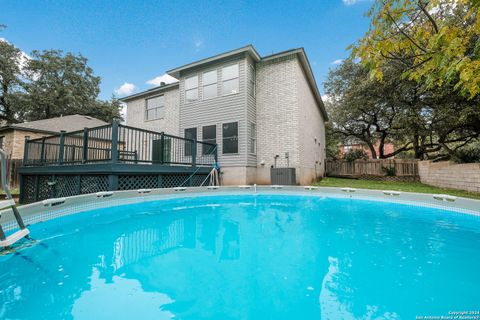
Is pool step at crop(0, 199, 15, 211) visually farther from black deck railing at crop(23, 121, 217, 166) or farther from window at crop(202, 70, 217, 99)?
window at crop(202, 70, 217, 99)

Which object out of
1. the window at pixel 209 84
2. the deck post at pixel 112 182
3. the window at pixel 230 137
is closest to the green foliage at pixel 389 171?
the window at pixel 230 137

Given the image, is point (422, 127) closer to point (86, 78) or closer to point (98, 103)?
point (98, 103)

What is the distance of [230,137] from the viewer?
9.87 meters


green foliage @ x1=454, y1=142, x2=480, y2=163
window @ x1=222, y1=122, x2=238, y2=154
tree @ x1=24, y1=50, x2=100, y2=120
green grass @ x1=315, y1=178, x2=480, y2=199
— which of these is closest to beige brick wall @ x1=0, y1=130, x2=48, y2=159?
tree @ x1=24, y1=50, x2=100, y2=120

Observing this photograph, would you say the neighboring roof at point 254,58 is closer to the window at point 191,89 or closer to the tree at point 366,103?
the window at point 191,89

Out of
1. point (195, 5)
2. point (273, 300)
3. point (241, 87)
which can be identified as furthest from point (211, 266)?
point (195, 5)

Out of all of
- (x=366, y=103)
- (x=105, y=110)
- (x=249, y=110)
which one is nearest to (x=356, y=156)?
(x=366, y=103)

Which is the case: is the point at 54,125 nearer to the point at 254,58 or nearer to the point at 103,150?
the point at 103,150

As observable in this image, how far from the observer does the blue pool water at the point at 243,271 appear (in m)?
1.44

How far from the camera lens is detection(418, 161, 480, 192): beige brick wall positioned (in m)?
7.50

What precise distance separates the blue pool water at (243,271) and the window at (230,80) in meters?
7.66

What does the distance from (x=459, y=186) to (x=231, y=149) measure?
369 inches

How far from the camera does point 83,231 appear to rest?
3406 millimetres

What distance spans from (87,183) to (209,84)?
6.99 m
